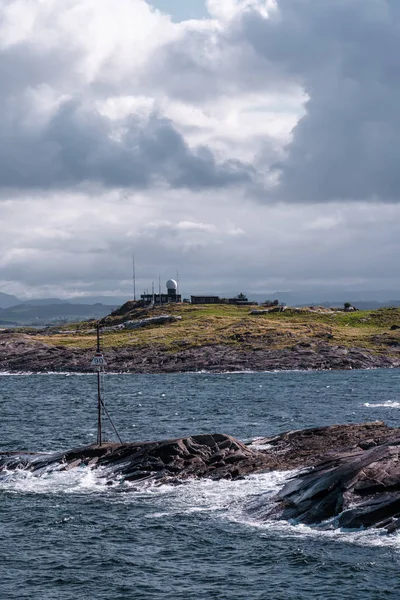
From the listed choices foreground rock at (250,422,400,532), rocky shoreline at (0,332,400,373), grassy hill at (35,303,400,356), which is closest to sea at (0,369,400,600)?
foreground rock at (250,422,400,532)

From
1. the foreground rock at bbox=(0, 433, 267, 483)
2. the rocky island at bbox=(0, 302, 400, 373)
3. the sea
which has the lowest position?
the sea

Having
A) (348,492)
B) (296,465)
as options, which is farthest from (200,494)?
(348,492)

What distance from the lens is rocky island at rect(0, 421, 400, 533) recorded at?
136 ft

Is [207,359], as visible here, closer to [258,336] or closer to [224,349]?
[224,349]

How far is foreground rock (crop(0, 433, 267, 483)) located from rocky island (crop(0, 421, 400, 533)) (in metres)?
0.06

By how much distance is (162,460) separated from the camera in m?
55.5

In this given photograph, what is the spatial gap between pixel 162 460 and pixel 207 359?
347ft

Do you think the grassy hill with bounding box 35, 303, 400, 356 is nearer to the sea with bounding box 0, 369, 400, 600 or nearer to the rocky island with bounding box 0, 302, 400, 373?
the rocky island with bounding box 0, 302, 400, 373

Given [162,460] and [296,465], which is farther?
[162,460]

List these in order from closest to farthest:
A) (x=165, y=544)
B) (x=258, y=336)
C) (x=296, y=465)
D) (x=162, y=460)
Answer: (x=165, y=544) < (x=296, y=465) < (x=162, y=460) < (x=258, y=336)

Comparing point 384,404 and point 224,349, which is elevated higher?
point 224,349

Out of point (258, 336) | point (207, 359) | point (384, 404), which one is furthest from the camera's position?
point (258, 336)

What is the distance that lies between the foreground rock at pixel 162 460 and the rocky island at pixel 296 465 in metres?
0.06

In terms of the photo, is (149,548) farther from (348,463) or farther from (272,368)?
(272,368)
